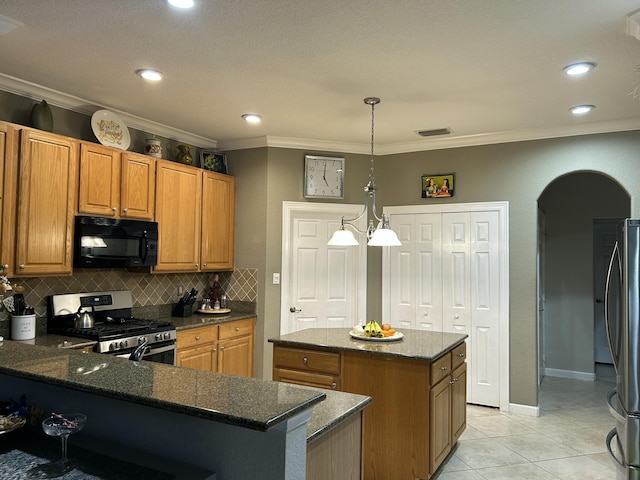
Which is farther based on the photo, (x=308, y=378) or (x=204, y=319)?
(x=204, y=319)

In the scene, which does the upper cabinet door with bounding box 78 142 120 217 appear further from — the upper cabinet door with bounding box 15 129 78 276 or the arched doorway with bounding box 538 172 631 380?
the arched doorway with bounding box 538 172 631 380

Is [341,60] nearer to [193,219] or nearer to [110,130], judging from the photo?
[110,130]

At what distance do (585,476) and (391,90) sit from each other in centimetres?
295

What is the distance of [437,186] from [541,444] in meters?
2.52

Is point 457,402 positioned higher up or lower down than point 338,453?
lower down

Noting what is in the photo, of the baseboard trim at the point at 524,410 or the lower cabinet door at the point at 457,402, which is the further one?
the baseboard trim at the point at 524,410

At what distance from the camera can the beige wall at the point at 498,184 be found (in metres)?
4.39

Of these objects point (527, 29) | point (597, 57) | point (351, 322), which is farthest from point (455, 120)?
point (351, 322)

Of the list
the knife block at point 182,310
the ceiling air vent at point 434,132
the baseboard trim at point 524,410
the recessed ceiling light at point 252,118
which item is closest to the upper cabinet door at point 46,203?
the knife block at point 182,310

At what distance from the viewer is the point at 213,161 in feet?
16.8

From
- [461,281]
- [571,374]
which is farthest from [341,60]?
[571,374]

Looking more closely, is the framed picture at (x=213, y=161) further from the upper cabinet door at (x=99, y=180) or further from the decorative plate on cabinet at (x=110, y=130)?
the upper cabinet door at (x=99, y=180)

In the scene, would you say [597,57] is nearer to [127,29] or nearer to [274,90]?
[274,90]

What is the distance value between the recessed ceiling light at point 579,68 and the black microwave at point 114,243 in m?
3.36
